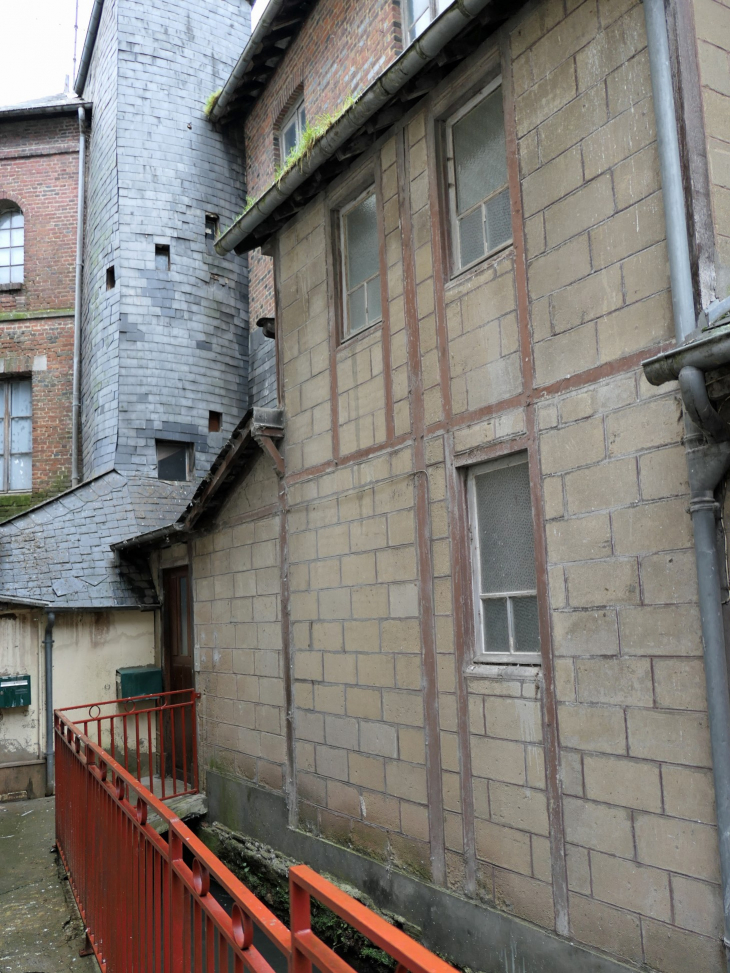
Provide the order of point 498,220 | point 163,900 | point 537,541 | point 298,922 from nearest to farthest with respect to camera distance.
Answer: point 298,922 < point 163,900 < point 537,541 < point 498,220

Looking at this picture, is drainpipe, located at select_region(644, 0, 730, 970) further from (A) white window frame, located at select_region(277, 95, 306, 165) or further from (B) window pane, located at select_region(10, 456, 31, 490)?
(B) window pane, located at select_region(10, 456, 31, 490)

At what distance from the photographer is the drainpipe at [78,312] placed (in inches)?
545

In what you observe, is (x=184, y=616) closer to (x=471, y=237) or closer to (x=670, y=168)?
(x=471, y=237)

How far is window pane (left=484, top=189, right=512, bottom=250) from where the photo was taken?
5.37 metres

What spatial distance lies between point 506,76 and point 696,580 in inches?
138

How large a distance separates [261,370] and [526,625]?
908 cm

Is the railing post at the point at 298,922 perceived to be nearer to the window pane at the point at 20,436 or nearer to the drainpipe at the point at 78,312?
the drainpipe at the point at 78,312

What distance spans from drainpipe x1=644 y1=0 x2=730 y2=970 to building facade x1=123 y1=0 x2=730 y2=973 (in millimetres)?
85

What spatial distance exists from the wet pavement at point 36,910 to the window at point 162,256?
858cm

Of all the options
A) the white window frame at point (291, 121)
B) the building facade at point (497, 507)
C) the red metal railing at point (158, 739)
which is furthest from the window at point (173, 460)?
the building facade at point (497, 507)

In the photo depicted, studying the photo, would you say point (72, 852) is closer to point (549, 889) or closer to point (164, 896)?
point (164, 896)

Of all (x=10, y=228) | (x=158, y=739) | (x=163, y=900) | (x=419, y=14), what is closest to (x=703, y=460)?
(x=163, y=900)

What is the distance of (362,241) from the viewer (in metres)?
6.91

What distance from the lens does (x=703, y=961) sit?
376 centimetres
